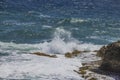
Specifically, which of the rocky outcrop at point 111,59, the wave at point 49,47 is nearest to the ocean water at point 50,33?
the wave at point 49,47

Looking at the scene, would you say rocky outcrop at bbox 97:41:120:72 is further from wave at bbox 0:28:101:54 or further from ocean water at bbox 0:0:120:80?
wave at bbox 0:28:101:54

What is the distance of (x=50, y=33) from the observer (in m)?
39.1

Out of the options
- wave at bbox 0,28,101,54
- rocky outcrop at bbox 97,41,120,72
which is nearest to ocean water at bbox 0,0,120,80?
wave at bbox 0,28,101,54

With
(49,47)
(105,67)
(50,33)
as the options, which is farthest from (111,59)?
(50,33)

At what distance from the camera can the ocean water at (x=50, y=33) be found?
24375mm

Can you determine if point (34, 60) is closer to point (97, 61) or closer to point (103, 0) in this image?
point (97, 61)

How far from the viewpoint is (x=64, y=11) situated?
180 feet

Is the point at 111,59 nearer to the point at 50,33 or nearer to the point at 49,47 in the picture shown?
the point at 49,47

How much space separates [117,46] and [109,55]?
778mm

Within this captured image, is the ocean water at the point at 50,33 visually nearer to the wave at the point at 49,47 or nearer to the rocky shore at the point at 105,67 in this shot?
the wave at the point at 49,47

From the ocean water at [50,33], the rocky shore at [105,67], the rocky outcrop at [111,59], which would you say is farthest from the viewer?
the ocean water at [50,33]

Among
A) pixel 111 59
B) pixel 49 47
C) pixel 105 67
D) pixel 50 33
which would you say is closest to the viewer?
pixel 105 67

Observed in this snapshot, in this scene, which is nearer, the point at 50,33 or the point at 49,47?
the point at 49,47

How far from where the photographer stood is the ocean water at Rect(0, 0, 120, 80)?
24.4 metres
